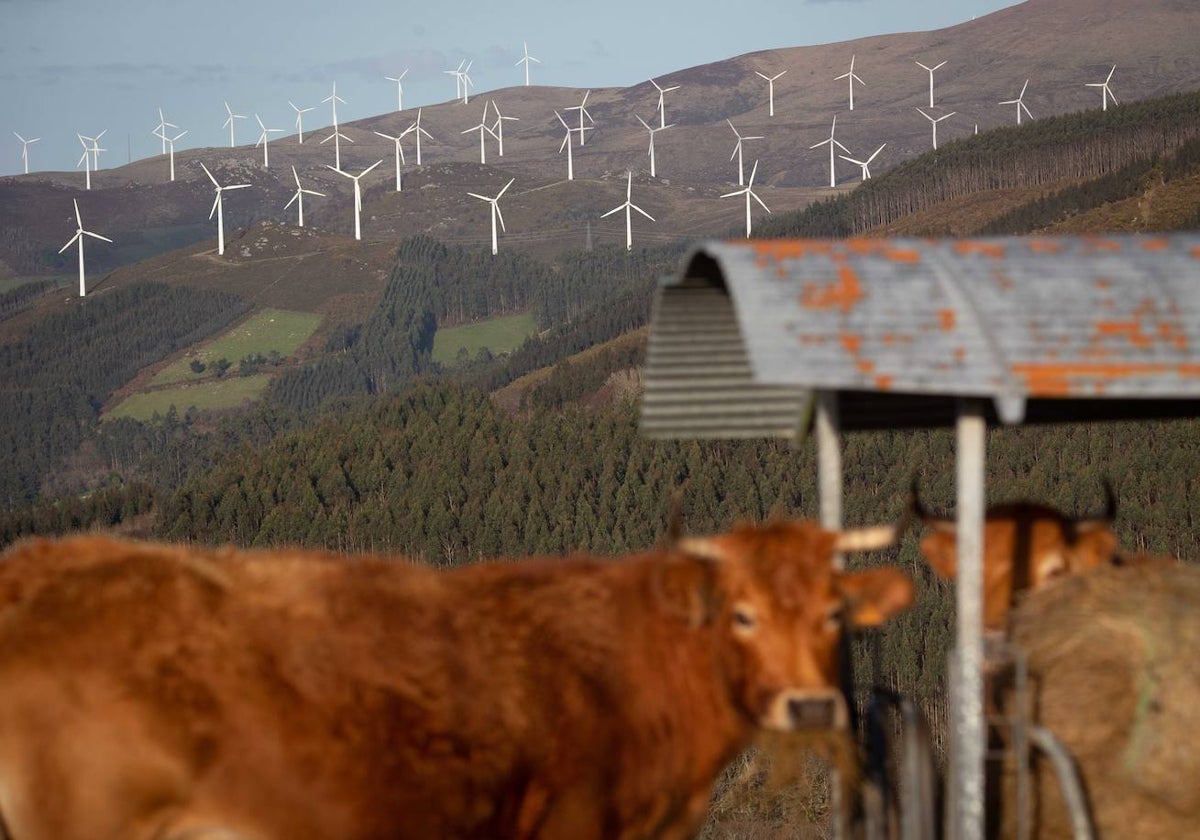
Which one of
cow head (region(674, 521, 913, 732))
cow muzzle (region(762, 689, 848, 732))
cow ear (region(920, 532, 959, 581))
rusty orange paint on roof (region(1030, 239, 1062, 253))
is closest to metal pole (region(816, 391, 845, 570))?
cow head (region(674, 521, 913, 732))

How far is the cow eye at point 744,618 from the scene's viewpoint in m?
11.4

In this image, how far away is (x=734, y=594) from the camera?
11609 mm

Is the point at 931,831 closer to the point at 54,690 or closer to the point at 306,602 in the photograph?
the point at 306,602

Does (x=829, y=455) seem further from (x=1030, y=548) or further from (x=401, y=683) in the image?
(x=401, y=683)

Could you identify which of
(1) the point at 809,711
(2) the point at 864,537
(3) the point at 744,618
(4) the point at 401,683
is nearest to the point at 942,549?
(2) the point at 864,537

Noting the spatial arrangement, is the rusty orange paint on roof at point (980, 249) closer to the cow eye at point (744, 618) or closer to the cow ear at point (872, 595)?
the cow ear at point (872, 595)

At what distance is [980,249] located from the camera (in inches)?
484

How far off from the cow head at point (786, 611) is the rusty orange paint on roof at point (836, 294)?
5.35ft

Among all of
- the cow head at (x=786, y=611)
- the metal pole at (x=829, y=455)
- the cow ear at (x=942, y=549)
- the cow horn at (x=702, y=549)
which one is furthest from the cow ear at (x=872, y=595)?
the cow ear at (x=942, y=549)

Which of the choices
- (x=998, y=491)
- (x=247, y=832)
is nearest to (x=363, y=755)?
(x=247, y=832)

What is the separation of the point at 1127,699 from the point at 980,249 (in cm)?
362

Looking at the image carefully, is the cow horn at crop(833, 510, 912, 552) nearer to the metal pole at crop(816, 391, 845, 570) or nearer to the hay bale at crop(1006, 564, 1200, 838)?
the metal pole at crop(816, 391, 845, 570)

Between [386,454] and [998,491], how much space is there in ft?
229

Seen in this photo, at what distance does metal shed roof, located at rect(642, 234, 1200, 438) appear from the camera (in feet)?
35.9
